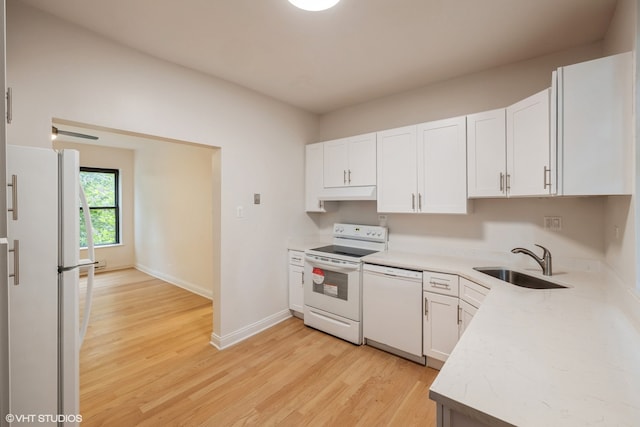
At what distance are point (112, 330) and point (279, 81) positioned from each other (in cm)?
335

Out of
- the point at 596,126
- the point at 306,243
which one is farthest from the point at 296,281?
the point at 596,126

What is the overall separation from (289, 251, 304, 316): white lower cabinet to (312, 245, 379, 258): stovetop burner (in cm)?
29

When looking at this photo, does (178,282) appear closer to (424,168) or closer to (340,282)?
(340,282)

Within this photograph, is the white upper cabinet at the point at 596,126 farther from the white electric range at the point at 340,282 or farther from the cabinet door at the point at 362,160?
the white electric range at the point at 340,282

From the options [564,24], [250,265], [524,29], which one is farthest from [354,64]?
[250,265]

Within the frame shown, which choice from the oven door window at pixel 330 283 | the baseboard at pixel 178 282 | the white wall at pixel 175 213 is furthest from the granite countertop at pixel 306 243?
the baseboard at pixel 178 282

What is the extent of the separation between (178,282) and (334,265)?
3335 millimetres

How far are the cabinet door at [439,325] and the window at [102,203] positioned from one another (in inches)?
247

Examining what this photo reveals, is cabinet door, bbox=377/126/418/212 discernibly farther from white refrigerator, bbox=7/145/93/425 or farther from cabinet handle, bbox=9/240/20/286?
cabinet handle, bbox=9/240/20/286

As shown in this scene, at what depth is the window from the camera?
550 centimetres

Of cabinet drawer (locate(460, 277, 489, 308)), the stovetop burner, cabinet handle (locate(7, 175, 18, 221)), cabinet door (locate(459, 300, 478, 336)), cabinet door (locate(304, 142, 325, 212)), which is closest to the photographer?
cabinet handle (locate(7, 175, 18, 221))

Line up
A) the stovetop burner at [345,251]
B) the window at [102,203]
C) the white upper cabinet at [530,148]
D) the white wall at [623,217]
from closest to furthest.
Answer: the white wall at [623,217] < the white upper cabinet at [530,148] < the stovetop burner at [345,251] < the window at [102,203]

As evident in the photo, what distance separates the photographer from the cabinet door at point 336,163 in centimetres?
324

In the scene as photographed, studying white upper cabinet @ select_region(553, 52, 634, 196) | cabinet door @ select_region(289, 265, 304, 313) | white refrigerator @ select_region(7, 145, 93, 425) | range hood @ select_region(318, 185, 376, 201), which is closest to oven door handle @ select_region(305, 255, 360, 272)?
cabinet door @ select_region(289, 265, 304, 313)
